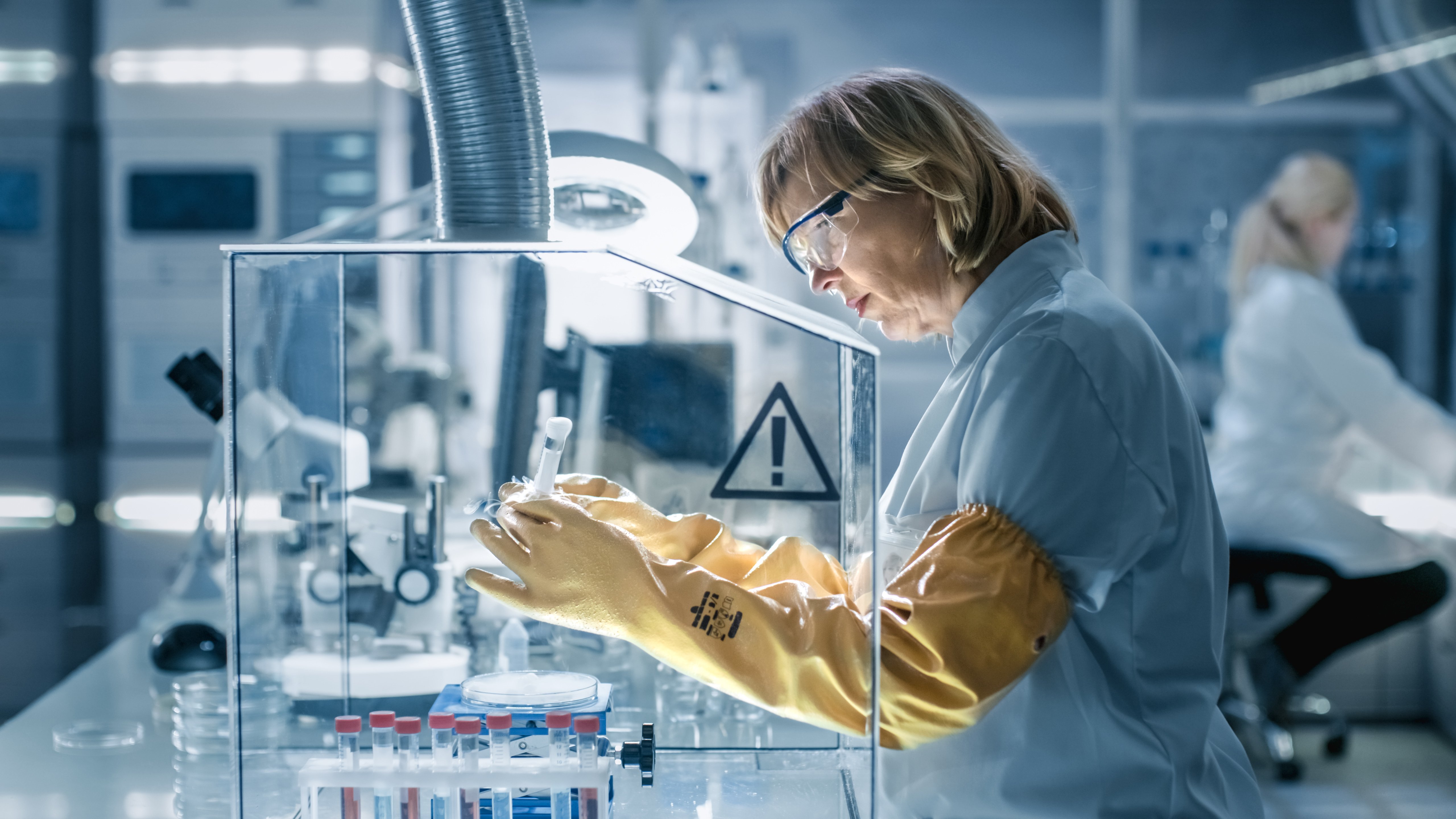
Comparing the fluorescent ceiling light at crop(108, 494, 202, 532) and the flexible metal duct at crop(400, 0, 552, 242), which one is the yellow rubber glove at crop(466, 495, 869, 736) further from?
the fluorescent ceiling light at crop(108, 494, 202, 532)

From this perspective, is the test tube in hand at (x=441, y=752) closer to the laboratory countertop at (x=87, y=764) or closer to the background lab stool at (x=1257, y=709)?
the laboratory countertop at (x=87, y=764)

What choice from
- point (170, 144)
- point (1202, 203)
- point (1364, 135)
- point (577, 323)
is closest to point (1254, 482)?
point (1202, 203)

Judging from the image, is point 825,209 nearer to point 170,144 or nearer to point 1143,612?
point 1143,612

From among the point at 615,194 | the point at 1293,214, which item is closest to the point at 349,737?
the point at 615,194

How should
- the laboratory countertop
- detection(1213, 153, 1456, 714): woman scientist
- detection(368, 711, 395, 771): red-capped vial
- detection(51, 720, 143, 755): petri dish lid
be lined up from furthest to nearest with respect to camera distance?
detection(1213, 153, 1456, 714): woman scientist < detection(51, 720, 143, 755): petri dish lid < the laboratory countertop < detection(368, 711, 395, 771): red-capped vial

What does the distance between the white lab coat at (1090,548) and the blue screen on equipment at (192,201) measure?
2.86m

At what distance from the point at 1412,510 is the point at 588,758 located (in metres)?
2.94

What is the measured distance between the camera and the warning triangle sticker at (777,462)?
3.91ft

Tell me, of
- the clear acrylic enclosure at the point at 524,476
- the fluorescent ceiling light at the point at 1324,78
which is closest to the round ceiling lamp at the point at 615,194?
the clear acrylic enclosure at the point at 524,476

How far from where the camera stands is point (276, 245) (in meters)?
0.94

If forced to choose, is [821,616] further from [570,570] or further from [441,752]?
[441,752]

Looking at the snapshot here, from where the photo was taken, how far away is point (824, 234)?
97 cm

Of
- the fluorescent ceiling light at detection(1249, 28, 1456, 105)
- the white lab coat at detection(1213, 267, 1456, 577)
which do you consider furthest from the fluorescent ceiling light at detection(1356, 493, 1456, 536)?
the fluorescent ceiling light at detection(1249, 28, 1456, 105)

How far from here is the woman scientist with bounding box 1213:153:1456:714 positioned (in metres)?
2.76
